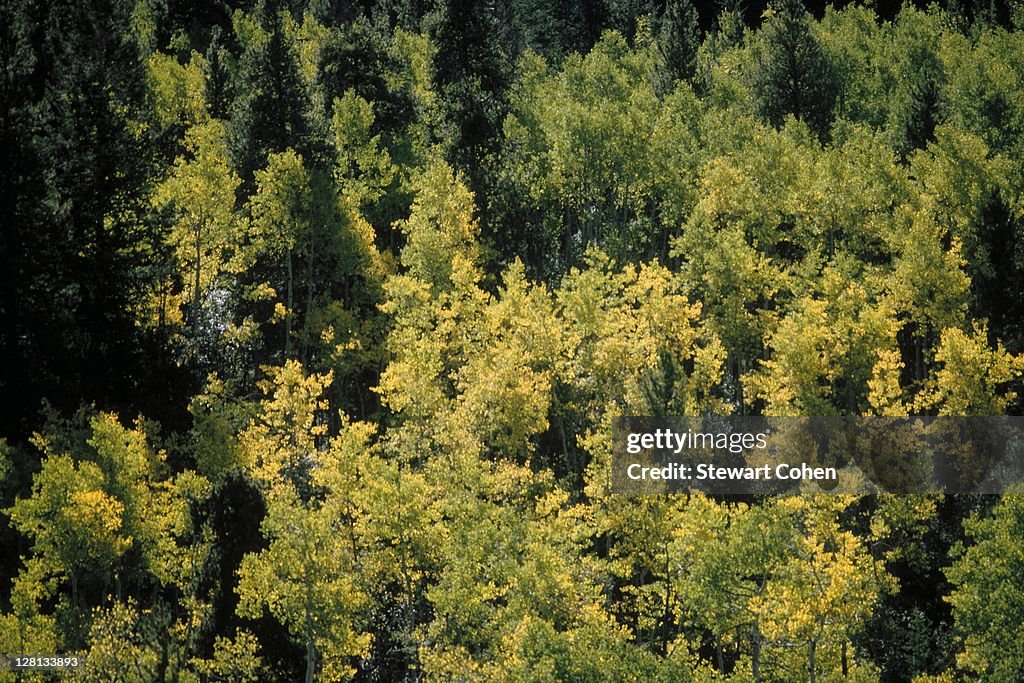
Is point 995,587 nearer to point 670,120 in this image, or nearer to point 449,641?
point 449,641

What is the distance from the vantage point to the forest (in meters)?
38.1

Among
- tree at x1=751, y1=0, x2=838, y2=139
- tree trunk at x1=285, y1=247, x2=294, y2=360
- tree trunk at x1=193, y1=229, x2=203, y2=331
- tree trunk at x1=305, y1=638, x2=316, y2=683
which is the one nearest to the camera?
tree trunk at x1=305, y1=638, x2=316, y2=683

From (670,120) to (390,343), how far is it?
27.2 meters

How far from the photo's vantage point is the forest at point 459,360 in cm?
3809

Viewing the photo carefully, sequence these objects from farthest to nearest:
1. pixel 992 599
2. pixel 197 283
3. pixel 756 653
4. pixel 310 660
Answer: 1. pixel 197 283
2. pixel 992 599
3. pixel 756 653
4. pixel 310 660

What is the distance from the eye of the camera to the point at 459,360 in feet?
168

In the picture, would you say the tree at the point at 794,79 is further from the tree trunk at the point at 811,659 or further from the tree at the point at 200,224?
the tree trunk at the point at 811,659

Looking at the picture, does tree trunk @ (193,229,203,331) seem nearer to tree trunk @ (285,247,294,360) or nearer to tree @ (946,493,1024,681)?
tree trunk @ (285,247,294,360)

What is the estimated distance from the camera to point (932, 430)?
156ft

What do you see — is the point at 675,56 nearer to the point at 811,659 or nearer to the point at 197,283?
the point at 197,283

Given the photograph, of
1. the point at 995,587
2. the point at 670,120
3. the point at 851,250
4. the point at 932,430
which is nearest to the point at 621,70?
the point at 670,120

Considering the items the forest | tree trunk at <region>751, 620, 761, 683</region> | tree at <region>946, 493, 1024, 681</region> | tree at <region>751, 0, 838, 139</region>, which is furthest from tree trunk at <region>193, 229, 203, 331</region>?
tree at <region>751, 0, 838, 139</region>

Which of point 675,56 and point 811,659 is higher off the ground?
point 675,56

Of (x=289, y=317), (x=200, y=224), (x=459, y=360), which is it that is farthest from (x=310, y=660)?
(x=289, y=317)
